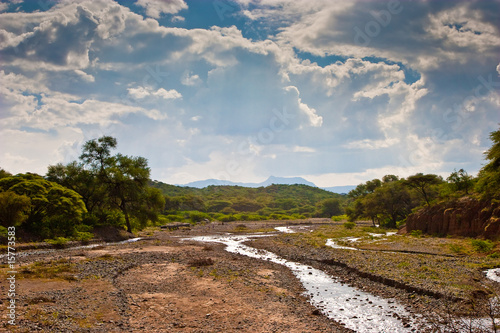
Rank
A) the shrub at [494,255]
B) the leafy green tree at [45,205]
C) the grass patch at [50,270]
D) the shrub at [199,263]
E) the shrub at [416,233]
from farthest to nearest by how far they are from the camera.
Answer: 1. the shrub at [416,233]
2. the leafy green tree at [45,205]
3. the shrub at [494,255]
4. the shrub at [199,263]
5. the grass patch at [50,270]

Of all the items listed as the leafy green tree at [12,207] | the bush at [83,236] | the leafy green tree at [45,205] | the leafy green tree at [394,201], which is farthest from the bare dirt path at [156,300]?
the leafy green tree at [394,201]

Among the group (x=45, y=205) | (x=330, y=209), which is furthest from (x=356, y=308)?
(x=330, y=209)

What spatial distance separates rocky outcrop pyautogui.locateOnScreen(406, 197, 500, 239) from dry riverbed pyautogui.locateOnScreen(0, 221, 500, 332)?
10476 mm

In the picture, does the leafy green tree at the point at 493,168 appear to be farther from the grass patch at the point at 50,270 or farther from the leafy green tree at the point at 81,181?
the leafy green tree at the point at 81,181

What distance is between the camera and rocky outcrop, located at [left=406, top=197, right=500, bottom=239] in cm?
3552

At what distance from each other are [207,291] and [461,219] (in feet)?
137

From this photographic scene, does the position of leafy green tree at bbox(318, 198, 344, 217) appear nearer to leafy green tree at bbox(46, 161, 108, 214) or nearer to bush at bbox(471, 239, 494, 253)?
leafy green tree at bbox(46, 161, 108, 214)

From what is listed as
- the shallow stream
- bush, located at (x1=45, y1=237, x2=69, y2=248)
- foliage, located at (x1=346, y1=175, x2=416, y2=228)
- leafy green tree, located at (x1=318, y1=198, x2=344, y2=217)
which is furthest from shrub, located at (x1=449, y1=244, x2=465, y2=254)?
leafy green tree, located at (x1=318, y1=198, x2=344, y2=217)

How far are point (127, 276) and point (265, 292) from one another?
10.6 metres

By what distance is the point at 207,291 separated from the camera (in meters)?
18.3

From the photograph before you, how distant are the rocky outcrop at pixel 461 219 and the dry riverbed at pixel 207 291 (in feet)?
34.4

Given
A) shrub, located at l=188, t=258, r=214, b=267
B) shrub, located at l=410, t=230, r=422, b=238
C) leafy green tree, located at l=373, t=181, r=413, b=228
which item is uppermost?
leafy green tree, located at l=373, t=181, r=413, b=228

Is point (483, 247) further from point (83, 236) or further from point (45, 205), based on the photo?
point (45, 205)

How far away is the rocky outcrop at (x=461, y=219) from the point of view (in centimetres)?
3552
